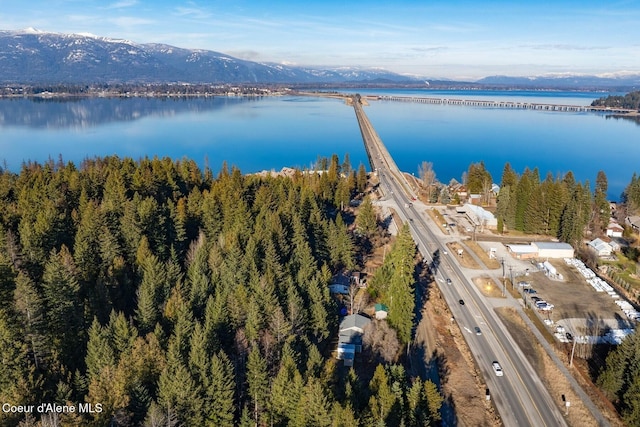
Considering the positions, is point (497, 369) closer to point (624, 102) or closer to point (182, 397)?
point (182, 397)

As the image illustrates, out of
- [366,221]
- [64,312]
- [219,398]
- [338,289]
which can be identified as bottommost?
[338,289]

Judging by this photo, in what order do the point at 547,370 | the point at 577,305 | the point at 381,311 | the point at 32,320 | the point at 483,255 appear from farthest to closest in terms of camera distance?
the point at 483,255, the point at 577,305, the point at 381,311, the point at 547,370, the point at 32,320

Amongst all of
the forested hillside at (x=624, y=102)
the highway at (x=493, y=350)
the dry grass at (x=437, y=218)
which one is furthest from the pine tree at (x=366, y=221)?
the forested hillside at (x=624, y=102)

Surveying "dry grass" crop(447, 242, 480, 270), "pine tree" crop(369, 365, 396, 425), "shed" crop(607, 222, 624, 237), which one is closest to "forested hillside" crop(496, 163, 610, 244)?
"shed" crop(607, 222, 624, 237)

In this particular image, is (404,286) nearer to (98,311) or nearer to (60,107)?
(98,311)

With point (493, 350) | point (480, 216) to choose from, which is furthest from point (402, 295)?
point (480, 216)

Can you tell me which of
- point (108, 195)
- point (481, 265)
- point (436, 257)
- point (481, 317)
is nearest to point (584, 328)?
point (481, 317)
